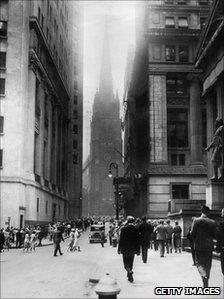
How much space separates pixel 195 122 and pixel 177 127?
2941 mm

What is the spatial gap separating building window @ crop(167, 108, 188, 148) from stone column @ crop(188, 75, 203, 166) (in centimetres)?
162

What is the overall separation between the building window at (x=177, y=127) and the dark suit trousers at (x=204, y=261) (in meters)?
45.2

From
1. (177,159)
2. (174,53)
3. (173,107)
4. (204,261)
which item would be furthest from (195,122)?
(204,261)

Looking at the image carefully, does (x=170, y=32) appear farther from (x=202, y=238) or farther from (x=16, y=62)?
(x=202, y=238)

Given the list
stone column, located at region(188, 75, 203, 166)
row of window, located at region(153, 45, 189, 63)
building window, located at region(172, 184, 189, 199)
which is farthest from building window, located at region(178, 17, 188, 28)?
building window, located at region(172, 184, 189, 199)

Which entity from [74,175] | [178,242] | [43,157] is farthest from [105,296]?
[74,175]

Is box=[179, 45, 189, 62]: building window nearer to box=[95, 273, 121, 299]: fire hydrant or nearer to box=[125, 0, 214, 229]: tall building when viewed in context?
box=[125, 0, 214, 229]: tall building

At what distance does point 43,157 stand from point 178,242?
43667mm

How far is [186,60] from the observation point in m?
54.8

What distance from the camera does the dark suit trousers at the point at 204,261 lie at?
11000 millimetres

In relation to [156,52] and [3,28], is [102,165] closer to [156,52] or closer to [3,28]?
[156,52]

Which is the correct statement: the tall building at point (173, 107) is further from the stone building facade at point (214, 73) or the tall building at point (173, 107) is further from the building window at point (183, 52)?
the stone building facade at point (214, 73)

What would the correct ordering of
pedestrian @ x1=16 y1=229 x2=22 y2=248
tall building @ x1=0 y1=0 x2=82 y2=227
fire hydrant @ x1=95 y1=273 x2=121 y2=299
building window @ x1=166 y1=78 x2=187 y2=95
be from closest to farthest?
fire hydrant @ x1=95 y1=273 x2=121 y2=299 → pedestrian @ x1=16 y1=229 x2=22 y2=248 → tall building @ x1=0 y1=0 x2=82 y2=227 → building window @ x1=166 y1=78 x2=187 y2=95

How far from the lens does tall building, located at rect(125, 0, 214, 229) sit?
51.6 meters
